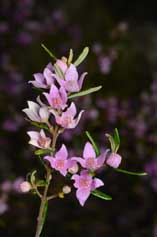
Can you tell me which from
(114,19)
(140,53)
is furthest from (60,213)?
(114,19)

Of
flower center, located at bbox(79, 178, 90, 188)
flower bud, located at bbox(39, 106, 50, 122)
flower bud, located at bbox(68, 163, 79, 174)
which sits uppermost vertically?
flower bud, located at bbox(39, 106, 50, 122)

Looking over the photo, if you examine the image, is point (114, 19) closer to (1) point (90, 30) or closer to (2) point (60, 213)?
(1) point (90, 30)

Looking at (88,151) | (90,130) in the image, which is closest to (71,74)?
(88,151)

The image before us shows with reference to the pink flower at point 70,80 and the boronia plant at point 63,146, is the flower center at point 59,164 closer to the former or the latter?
the boronia plant at point 63,146

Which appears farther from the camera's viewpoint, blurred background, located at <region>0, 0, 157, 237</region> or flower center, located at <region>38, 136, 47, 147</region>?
blurred background, located at <region>0, 0, 157, 237</region>

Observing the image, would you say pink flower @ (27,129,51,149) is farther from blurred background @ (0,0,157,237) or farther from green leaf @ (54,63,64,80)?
blurred background @ (0,0,157,237)

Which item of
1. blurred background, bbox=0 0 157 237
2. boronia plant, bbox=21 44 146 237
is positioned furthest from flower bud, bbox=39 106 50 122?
blurred background, bbox=0 0 157 237
